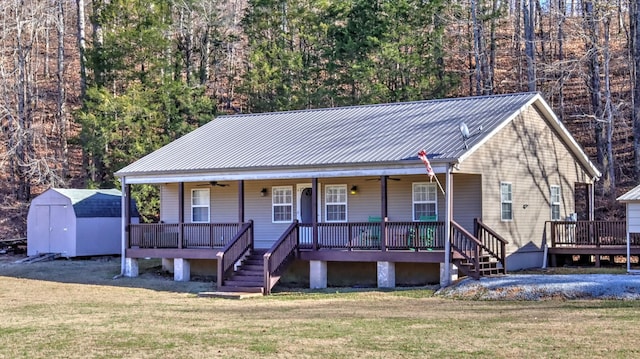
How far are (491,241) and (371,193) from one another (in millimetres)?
4057

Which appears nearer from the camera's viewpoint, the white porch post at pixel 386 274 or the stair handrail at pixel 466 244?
the stair handrail at pixel 466 244

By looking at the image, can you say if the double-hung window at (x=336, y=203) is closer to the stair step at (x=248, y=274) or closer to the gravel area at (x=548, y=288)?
the stair step at (x=248, y=274)

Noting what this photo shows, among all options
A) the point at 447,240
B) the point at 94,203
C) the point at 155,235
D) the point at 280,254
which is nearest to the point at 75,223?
the point at 94,203

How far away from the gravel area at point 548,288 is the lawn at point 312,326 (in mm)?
521

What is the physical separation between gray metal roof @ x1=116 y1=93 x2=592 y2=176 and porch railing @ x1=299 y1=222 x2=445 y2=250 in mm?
1777

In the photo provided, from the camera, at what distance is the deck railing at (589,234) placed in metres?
26.5

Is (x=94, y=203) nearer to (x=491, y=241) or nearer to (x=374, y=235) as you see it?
(x=374, y=235)

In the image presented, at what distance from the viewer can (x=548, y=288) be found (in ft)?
65.8

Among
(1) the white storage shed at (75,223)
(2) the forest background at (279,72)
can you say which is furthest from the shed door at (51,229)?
(2) the forest background at (279,72)

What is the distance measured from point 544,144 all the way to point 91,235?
57.3 ft

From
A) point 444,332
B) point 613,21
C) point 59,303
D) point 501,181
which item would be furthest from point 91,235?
point 613,21

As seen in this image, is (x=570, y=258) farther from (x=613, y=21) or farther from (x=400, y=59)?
(x=613, y=21)

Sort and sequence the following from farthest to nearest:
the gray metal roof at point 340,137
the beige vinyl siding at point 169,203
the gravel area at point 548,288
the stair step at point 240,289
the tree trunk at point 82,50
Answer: the tree trunk at point 82,50, the beige vinyl siding at point 169,203, the gray metal roof at point 340,137, the stair step at point 240,289, the gravel area at point 548,288

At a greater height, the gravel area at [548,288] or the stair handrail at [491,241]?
the stair handrail at [491,241]
